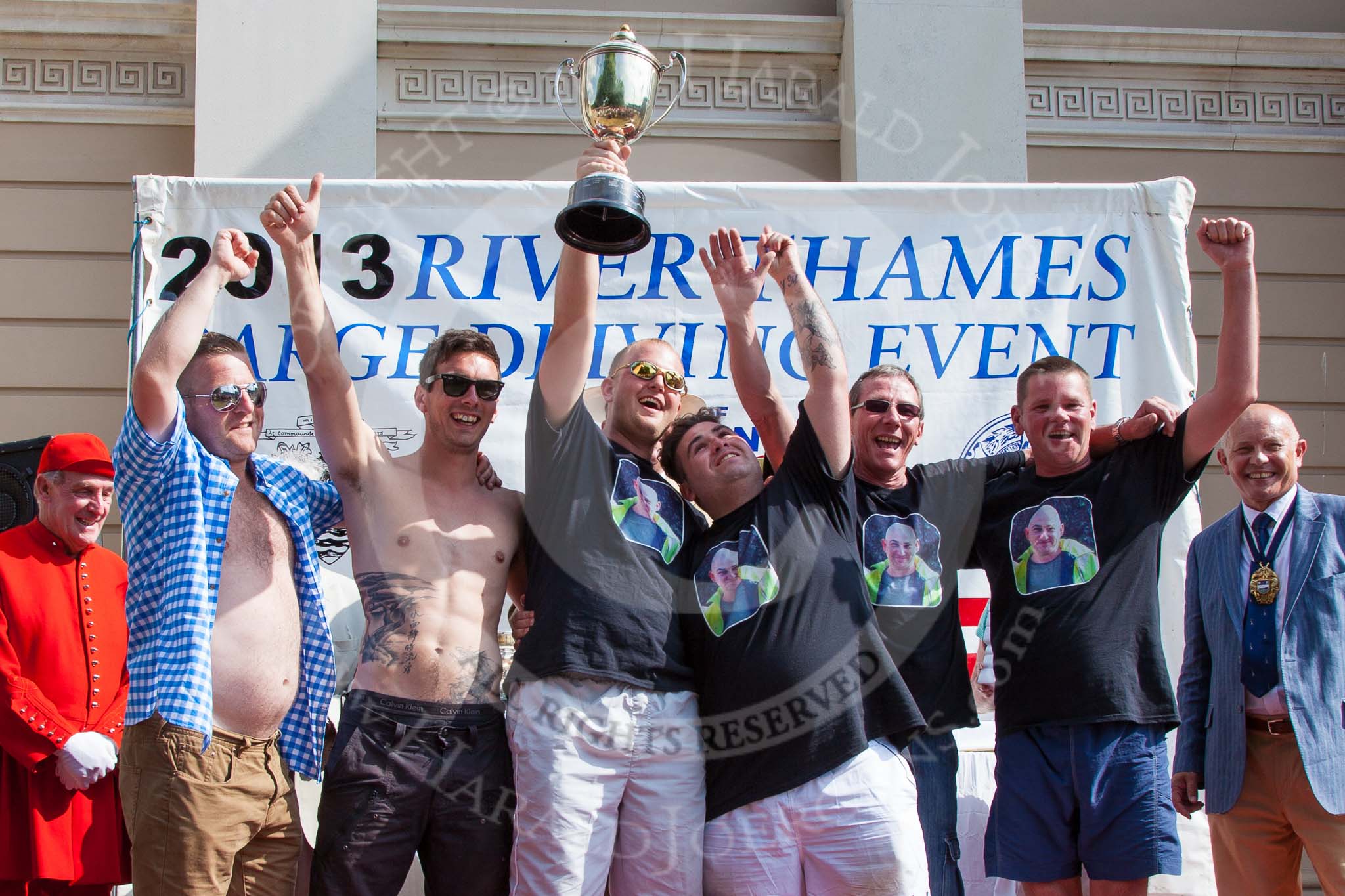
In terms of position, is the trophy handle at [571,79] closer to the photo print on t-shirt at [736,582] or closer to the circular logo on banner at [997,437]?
the photo print on t-shirt at [736,582]

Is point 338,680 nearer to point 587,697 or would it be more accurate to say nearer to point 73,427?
point 587,697

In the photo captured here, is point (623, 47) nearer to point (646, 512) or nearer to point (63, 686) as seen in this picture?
point (646, 512)

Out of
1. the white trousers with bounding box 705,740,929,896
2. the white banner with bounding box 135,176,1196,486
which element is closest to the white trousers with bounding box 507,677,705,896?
the white trousers with bounding box 705,740,929,896

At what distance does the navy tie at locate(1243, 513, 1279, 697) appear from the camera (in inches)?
139

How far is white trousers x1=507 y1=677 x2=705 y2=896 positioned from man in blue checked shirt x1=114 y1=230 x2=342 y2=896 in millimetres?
608

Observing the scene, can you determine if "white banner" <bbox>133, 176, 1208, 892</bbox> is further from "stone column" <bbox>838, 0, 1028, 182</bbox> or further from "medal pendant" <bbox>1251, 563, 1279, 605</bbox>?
"stone column" <bbox>838, 0, 1028, 182</bbox>

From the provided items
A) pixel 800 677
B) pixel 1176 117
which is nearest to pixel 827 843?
pixel 800 677

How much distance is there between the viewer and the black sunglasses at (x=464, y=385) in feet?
10.2

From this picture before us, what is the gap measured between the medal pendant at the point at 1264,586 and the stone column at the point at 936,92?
116 inches

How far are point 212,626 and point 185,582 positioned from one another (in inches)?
5.0

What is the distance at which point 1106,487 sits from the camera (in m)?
3.24

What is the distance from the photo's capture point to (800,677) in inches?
110

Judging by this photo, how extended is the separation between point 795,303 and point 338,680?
6.87ft

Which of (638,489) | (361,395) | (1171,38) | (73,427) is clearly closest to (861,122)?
(1171,38)
